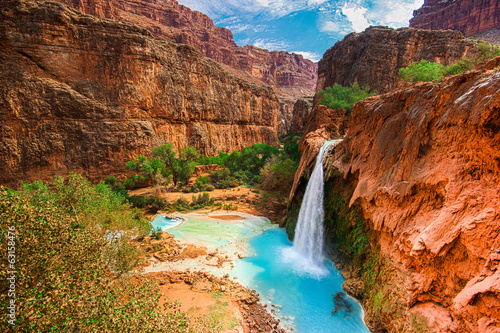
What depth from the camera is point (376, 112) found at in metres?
9.65

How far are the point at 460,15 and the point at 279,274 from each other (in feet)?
225

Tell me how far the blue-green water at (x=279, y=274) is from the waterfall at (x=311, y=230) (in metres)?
0.20

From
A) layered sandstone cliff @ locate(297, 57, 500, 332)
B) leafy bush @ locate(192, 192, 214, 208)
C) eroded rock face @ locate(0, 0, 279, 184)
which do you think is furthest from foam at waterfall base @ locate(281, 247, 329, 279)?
eroded rock face @ locate(0, 0, 279, 184)

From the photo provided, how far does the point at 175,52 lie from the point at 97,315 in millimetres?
30909

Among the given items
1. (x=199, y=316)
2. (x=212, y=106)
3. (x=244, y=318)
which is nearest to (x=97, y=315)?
(x=199, y=316)

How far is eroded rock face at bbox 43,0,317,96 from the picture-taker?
50.5 meters

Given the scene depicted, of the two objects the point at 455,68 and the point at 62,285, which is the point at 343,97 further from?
the point at 62,285

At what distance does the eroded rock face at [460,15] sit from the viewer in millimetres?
42594

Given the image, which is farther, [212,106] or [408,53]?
[212,106]

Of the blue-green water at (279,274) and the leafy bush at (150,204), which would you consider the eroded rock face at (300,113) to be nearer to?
the leafy bush at (150,204)

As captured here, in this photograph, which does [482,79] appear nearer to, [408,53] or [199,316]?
[199,316]

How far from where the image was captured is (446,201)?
17.9ft

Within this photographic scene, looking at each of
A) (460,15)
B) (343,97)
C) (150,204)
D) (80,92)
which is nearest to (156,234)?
(150,204)

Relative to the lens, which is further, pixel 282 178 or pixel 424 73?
pixel 282 178
